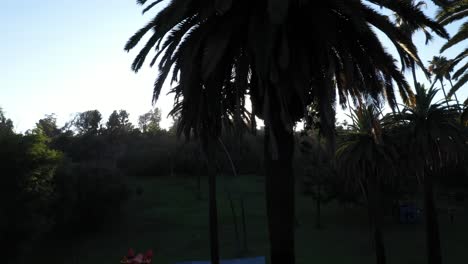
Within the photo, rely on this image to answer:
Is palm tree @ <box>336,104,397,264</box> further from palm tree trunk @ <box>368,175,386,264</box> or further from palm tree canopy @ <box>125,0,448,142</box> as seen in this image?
palm tree canopy @ <box>125,0,448,142</box>

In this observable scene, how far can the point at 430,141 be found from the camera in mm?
24469

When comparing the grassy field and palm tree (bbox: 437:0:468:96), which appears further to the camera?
the grassy field

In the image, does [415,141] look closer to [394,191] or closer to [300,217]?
[394,191]

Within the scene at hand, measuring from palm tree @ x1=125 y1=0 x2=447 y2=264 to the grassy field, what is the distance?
25.1m

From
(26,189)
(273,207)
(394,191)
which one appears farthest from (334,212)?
(273,207)

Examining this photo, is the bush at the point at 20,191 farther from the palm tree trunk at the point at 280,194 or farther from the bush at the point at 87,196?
the palm tree trunk at the point at 280,194

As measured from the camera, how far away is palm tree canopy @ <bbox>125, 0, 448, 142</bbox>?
989cm

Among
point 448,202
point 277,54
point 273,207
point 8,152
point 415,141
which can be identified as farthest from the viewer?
point 448,202

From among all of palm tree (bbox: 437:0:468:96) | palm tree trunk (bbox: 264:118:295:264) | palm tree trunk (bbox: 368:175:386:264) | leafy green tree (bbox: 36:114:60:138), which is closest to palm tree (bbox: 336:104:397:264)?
palm tree trunk (bbox: 368:175:386:264)

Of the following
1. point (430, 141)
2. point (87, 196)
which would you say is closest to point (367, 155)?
point (430, 141)

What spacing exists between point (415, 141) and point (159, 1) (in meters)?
17.6

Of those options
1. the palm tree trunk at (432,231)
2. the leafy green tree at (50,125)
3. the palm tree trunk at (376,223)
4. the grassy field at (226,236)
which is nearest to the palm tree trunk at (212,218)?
the palm tree trunk at (376,223)

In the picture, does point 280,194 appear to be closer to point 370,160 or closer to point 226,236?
point 370,160

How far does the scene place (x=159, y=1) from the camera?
1144 cm
